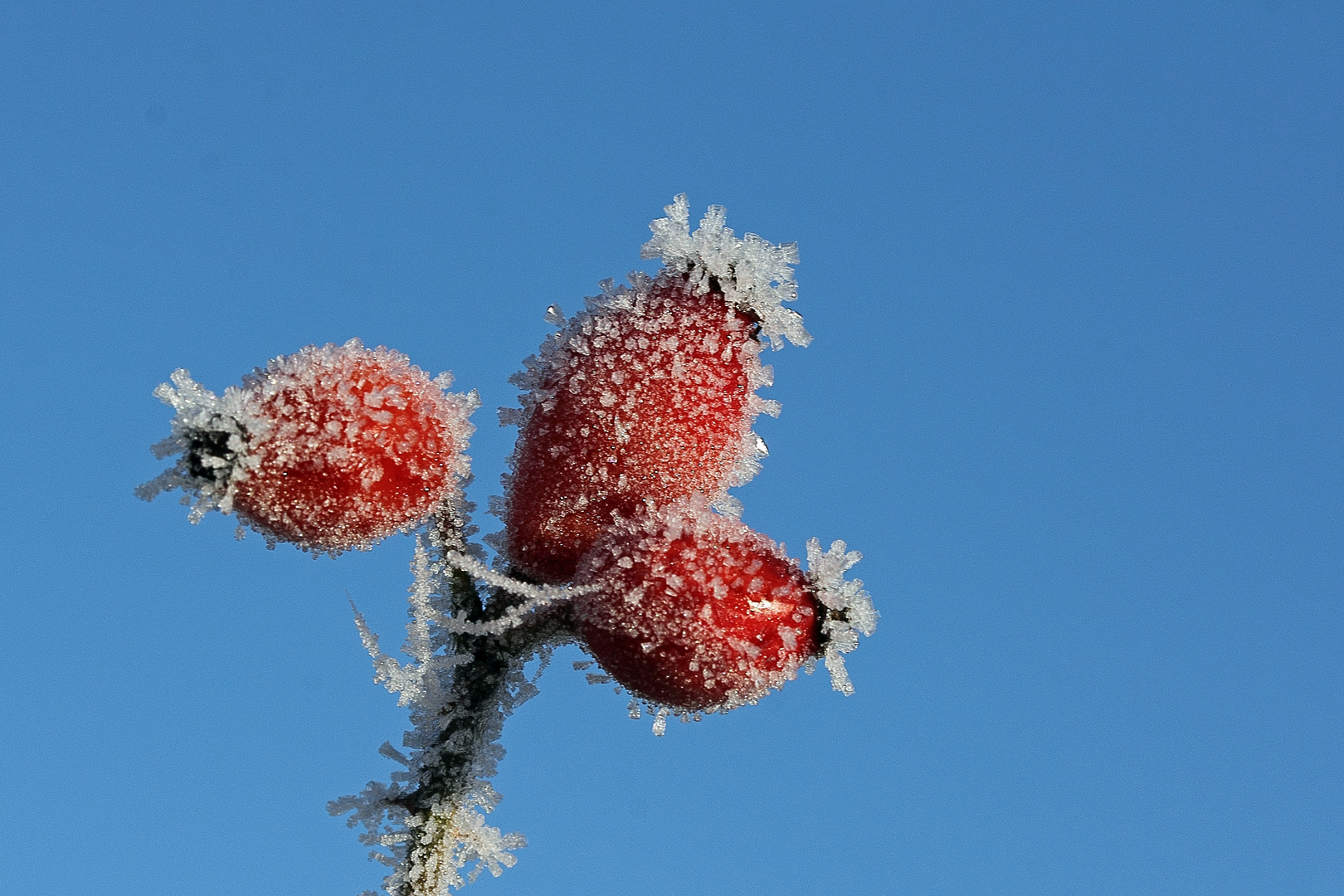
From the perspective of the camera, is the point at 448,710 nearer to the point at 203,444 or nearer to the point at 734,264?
the point at 203,444

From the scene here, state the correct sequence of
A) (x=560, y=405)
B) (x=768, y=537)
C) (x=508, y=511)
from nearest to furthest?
(x=768, y=537)
(x=560, y=405)
(x=508, y=511)

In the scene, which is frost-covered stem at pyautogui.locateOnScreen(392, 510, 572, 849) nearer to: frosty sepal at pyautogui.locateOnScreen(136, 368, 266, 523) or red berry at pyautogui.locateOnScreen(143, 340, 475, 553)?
red berry at pyautogui.locateOnScreen(143, 340, 475, 553)

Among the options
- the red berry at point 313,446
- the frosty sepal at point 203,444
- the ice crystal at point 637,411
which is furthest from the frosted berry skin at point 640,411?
the frosty sepal at point 203,444

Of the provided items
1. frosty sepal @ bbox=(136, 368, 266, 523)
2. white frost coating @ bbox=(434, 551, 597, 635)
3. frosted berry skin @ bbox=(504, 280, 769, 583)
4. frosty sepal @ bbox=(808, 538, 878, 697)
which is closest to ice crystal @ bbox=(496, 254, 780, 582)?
frosted berry skin @ bbox=(504, 280, 769, 583)

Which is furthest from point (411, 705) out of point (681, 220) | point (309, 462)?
point (681, 220)

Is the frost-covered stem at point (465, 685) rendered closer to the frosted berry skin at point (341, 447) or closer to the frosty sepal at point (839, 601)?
the frosted berry skin at point (341, 447)

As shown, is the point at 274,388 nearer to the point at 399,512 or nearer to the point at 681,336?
the point at 399,512

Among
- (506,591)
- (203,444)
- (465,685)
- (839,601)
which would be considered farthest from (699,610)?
(203,444)
